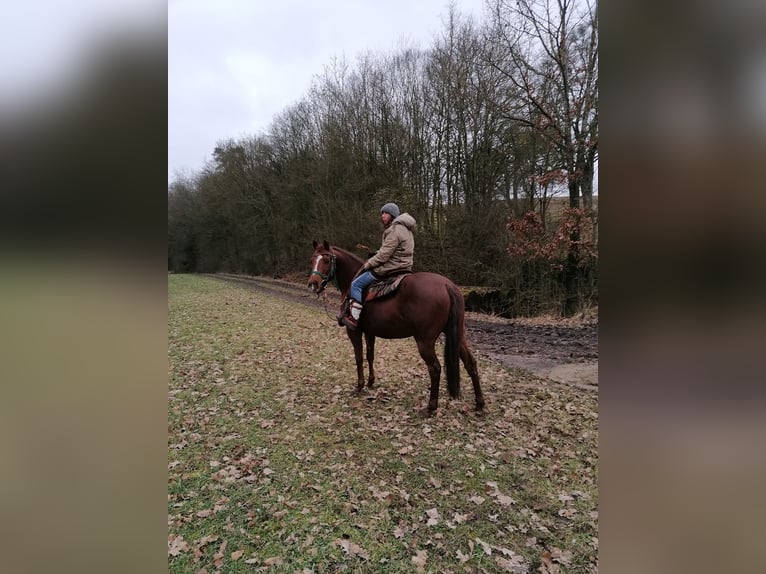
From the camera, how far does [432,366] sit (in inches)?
181

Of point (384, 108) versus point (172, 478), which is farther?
point (384, 108)

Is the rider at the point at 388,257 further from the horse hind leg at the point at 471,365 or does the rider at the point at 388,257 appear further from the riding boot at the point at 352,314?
the horse hind leg at the point at 471,365

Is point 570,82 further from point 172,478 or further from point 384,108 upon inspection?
point 172,478

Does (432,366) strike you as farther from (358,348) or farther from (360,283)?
(360,283)

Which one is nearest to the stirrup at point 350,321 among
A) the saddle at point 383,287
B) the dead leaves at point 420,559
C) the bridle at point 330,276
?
the saddle at point 383,287

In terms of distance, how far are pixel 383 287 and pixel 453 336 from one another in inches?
43.5

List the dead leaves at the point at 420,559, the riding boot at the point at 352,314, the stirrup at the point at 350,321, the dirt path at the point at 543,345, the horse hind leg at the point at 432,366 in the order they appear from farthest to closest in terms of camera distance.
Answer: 1. the dirt path at the point at 543,345
2. the stirrup at the point at 350,321
3. the riding boot at the point at 352,314
4. the horse hind leg at the point at 432,366
5. the dead leaves at the point at 420,559

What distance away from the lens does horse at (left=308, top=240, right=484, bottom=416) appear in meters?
4.41

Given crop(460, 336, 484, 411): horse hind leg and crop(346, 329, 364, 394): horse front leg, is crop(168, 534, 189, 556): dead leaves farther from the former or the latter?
crop(460, 336, 484, 411): horse hind leg

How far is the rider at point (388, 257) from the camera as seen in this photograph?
182 inches

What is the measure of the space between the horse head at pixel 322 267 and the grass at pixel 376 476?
1782 millimetres
